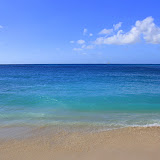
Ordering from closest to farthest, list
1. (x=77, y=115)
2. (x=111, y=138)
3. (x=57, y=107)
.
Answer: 1. (x=111, y=138)
2. (x=77, y=115)
3. (x=57, y=107)

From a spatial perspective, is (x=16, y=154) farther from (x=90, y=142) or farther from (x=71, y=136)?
(x=90, y=142)

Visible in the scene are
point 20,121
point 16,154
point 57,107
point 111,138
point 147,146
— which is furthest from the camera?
point 57,107

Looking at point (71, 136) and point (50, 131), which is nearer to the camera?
point (71, 136)

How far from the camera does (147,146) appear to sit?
527 centimetres

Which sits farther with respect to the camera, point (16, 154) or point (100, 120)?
point (100, 120)

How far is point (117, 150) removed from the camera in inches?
199

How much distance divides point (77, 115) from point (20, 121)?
10.9ft

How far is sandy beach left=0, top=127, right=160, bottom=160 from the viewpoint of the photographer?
4.80 metres

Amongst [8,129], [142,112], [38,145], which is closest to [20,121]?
[8,129]

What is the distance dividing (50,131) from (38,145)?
3.78 feet

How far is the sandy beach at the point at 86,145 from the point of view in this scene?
480 cm

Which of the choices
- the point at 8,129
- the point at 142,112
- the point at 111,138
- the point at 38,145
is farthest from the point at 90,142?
the point at 142,112

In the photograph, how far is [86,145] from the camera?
5387 millimetres

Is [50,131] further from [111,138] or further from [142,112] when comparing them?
[142,112]
